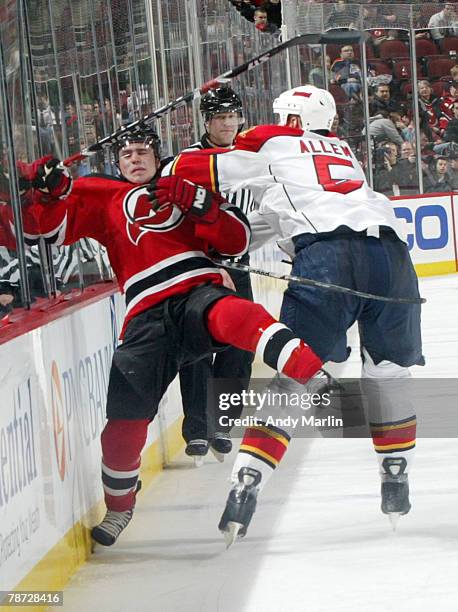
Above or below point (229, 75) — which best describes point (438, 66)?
below

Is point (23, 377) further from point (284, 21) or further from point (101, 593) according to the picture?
point (284, 21)

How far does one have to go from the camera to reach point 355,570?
2705 mm

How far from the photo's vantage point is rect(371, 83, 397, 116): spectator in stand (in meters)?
9.62

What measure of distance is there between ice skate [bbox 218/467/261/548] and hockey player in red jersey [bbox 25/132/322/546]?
1.12 feet

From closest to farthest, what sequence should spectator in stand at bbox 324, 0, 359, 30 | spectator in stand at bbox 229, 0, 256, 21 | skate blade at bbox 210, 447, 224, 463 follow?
1. skate blade at bbox 210, 447, 224, 463
2. spectator in stand at bbox 229, 0, 256, 21
3. spectator in stand at bbox 324, 0, 359, 30

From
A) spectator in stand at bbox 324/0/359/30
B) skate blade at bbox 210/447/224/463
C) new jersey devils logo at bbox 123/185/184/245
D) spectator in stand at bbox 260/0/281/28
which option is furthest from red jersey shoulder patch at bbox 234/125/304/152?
spectator in stand at bbox 324/0/359/30

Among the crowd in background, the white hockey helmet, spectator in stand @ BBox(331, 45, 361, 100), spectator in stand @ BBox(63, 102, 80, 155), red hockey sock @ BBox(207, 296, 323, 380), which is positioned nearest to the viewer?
red hockey sock @ BBox(207, 296, 323, 380)

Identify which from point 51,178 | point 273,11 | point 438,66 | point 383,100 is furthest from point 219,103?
point 438,66

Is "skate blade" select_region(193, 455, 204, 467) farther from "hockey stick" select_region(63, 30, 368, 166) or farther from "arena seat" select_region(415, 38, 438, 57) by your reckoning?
"arena seat" select_region(415, 38, 438, 57)

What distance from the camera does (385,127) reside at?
9.65m

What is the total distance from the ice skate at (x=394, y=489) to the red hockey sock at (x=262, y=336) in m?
0.44

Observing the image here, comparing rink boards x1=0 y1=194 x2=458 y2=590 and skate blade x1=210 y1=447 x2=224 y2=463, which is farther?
skate blade x1=210 y1=447 x2=224 y2=463

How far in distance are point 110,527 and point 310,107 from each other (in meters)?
1.24

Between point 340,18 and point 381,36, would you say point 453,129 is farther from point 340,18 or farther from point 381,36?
point 340,18
